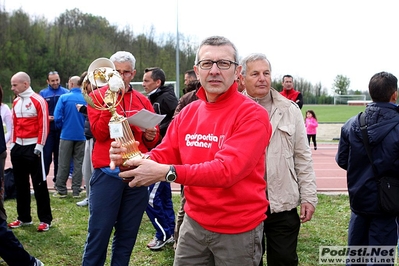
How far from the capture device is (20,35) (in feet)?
167

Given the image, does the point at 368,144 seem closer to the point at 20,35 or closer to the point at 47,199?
the point at 47,199

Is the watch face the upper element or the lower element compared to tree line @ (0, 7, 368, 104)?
lower

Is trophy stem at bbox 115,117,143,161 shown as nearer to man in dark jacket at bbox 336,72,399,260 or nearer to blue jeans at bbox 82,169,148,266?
blue jeans at bbox 82,169,148,266

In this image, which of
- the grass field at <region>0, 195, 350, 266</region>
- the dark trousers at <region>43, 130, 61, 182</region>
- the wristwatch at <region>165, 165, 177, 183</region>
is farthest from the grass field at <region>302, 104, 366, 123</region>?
the wristwatch at <region>165, 165, 177, 183</region>

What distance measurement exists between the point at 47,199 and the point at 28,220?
523 millimetres

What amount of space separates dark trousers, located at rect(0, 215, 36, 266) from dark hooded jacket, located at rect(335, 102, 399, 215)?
3.17 metres

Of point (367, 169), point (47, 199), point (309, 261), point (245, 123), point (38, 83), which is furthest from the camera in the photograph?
point (38, 83)

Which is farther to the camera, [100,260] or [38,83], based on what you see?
[38,83]

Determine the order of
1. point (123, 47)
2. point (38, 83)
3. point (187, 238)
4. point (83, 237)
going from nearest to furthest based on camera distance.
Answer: point (187, 238)
point (83, 237)
point (38, 83)
point (123, 47)

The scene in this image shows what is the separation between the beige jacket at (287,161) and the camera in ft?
10.4

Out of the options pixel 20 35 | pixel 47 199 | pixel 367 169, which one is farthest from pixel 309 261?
pixel 20 35

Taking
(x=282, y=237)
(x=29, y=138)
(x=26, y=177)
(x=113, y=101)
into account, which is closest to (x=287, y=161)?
(x=282, y=237)

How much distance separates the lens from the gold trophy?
230 cm

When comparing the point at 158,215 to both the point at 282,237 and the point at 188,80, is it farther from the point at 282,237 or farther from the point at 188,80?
the point at 282,237
